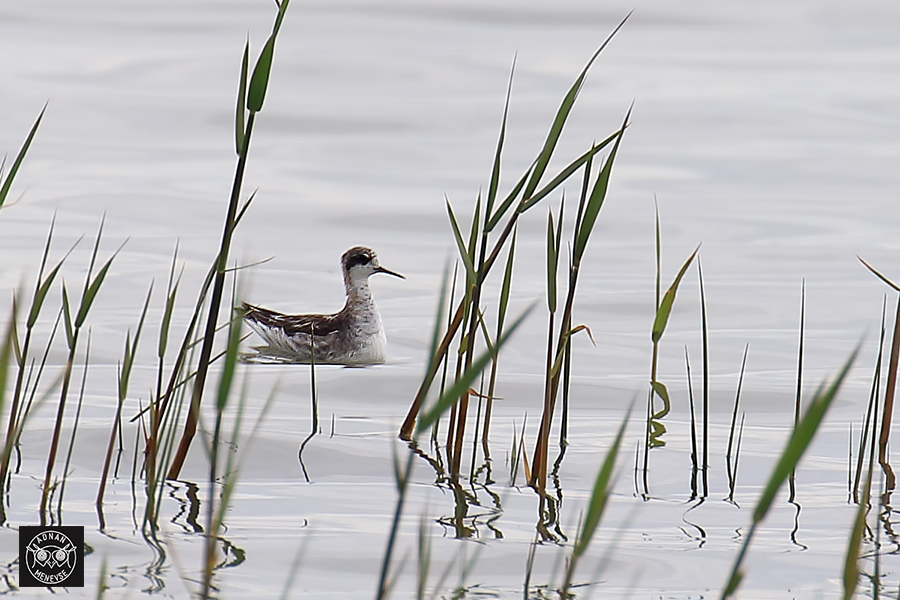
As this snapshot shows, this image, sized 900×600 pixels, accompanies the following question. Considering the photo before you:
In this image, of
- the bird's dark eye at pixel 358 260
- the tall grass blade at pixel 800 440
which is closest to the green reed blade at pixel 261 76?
the tall grass blade at pixel 800 440

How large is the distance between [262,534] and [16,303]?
96 cm

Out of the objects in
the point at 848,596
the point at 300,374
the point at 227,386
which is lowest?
the point at 300,374

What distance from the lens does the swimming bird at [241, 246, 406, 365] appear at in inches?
311

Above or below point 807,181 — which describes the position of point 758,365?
below

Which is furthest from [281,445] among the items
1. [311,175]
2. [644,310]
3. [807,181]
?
Result: [807,181]

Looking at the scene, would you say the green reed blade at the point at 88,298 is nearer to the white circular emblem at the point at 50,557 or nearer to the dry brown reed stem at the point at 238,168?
the dry brown reed stem at the point at 238,168

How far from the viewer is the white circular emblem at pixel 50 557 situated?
3199mm

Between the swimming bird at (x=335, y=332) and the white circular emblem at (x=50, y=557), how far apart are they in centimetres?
428

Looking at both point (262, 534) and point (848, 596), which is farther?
point (262, 534)

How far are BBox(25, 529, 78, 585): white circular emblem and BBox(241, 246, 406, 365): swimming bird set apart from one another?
4.28 meters

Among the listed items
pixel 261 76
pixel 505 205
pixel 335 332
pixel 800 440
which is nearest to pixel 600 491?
pixel 800 440

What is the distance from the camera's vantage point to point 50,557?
3.27m

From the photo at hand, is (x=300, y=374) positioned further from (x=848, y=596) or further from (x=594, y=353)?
(x=848, y=596)

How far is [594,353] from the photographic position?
783cm
